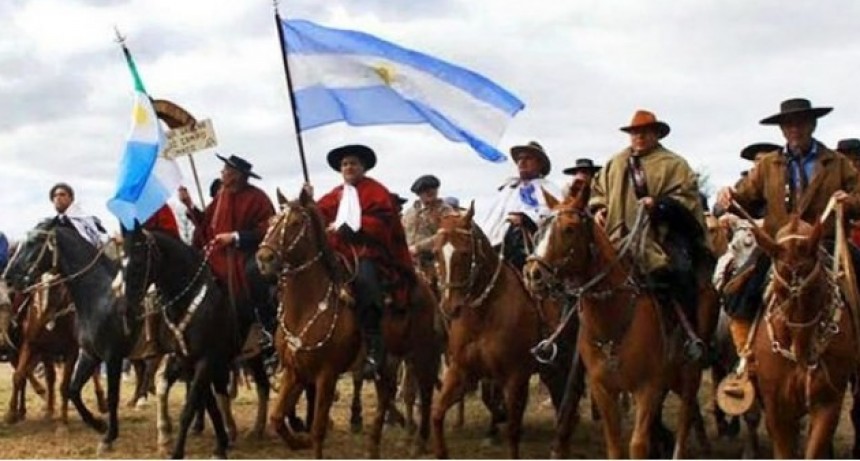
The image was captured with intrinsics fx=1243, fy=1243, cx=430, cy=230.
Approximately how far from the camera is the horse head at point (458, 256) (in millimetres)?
11375

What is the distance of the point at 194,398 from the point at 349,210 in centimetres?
241

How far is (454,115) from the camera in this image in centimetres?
1277

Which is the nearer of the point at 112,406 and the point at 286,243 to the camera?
the point at 286,243

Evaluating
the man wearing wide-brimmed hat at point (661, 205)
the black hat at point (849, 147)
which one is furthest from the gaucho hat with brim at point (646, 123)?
the black hat at point (849, 147)

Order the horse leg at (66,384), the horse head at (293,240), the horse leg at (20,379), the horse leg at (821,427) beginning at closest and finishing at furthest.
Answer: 1. the horse leg at (821,427)
2. the horse head at (293,240)
3. the horse leg at (66,384)
4. the horse leg at (20,379)

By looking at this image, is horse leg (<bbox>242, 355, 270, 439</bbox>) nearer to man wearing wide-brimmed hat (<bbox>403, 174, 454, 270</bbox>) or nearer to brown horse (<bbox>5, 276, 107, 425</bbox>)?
man wearing wide-brimmed hat (<bbox>403, 174, 454, 270</bbox>)

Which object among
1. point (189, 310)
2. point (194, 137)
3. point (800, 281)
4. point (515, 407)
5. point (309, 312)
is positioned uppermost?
point (194, 137)

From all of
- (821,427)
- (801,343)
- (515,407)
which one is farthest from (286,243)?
(821,427)

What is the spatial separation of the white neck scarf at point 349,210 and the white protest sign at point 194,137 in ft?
7.50

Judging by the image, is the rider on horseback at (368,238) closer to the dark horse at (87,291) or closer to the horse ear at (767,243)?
the dark horse at (87,291)

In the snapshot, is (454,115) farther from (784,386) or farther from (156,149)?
(784,386)

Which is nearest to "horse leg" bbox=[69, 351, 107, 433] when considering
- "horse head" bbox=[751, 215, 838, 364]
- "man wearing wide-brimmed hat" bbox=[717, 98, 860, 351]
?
"man wearing wide-brimmed hat" bbox=[717, 98, 860, 351]

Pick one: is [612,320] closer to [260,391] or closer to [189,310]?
[189,310]

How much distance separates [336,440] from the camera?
14.4 metres
